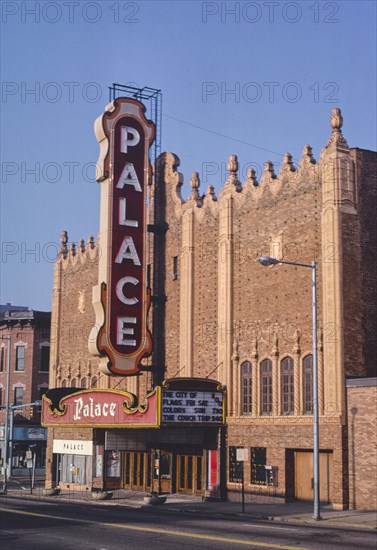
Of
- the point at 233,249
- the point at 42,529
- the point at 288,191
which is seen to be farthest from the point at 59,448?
the point at 42,529

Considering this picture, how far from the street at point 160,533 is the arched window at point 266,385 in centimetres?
938

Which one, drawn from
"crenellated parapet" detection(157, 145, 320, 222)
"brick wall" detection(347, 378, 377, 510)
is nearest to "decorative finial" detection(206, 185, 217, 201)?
"crenellated parapet" detection(157, 145, 320, 222)

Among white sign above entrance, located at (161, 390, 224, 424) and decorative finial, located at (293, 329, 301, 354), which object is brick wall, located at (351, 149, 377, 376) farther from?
white sign above entrance, located at (161, 390, 224, 424)

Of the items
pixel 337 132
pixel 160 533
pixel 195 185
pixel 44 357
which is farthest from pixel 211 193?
pixel 44 357

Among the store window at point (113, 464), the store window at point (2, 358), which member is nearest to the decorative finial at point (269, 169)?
the store window at point (113, 464)

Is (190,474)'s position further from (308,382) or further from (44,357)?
(44,357)

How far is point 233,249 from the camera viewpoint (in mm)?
43531

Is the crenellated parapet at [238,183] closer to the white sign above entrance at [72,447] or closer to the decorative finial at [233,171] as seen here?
the decorative finial at [233,171]

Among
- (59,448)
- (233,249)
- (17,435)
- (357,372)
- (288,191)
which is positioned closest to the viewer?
(357,372)

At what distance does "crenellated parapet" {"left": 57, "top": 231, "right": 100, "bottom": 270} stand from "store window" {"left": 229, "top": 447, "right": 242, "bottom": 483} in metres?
19.3

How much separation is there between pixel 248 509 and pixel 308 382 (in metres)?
6.31

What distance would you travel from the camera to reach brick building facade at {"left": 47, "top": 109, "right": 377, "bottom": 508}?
36.7 m

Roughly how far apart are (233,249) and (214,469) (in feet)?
37.6

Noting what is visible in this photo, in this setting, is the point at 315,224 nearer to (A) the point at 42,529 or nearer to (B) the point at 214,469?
(B) the point at 214,469
